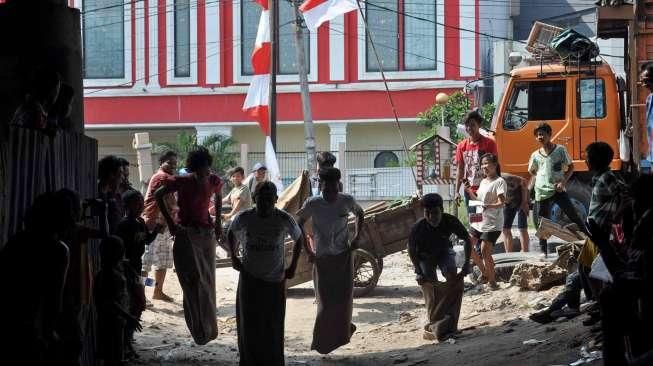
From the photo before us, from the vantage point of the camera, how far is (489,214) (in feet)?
45.3

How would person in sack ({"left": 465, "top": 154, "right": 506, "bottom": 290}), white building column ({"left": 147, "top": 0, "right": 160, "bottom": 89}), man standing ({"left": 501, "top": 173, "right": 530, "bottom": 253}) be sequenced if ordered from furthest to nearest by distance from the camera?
white building column ({"left": 147, "top": 0, "right": 160, "bottom": 89}) → man standing ({"left": 501, "top": 173, "right": 530, "bottom": 253}) → person in sack ({"left": 465, "top": 154, "right": 506, "bottom": 290})

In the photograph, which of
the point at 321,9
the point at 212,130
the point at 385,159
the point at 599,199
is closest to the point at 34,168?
the point at 599,199

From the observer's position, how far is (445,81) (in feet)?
114

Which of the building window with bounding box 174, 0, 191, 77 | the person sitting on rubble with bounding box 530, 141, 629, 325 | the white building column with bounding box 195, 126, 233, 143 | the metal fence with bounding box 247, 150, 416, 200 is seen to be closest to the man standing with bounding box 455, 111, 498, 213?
the person sitting on rubble with bounding box 530, 141, 629, 325

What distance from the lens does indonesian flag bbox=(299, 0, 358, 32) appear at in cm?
2298

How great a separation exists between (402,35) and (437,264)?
23611 mm

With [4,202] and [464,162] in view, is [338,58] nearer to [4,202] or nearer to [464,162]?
[464,162]

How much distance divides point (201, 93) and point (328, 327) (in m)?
24.9

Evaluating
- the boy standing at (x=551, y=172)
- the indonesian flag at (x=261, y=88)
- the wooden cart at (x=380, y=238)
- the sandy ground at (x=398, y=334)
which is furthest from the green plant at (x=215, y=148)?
the boy standing at (x=551, y=172)

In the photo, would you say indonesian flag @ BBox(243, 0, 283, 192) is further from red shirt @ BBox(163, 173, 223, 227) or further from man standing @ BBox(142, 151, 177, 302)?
red shirt @ BBox(163, 173, 223, 227)

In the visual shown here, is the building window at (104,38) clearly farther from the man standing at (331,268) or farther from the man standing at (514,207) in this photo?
the man standing at (331,268)

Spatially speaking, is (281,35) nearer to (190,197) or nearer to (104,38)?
(104,38)

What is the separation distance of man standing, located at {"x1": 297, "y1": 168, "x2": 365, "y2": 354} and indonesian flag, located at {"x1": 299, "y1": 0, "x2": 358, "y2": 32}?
1210cm

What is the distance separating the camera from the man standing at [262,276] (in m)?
10.1
